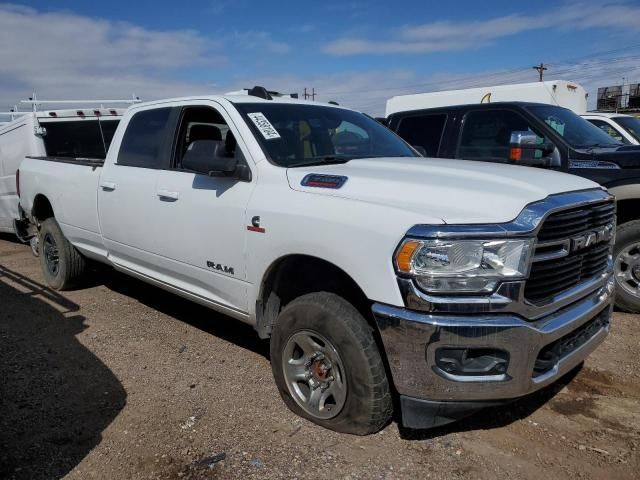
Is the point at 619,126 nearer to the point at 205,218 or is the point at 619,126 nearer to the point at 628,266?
the point at 628,266

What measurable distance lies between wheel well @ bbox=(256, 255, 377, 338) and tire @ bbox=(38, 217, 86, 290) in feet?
10.8

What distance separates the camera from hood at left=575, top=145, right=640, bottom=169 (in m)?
4.93

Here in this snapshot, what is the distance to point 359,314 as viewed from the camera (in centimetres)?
289

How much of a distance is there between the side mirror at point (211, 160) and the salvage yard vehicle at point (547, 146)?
2.60 meters

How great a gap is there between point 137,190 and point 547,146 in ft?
12.8

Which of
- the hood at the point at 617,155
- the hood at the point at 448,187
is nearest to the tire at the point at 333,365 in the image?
the hood at the point at 448,187

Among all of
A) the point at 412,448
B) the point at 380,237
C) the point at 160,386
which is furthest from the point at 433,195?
the point at 160,386

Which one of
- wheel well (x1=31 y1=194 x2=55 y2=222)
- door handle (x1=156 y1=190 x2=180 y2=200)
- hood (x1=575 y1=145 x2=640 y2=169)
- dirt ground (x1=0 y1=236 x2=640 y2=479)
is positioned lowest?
dirt ground (x1=0 y1=236 x2=640 y2=479)

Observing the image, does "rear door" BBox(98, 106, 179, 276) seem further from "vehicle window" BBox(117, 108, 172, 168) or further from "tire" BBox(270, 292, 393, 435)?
"tire" BBox(270, 292, 393, 435)

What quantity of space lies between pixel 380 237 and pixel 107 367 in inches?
103

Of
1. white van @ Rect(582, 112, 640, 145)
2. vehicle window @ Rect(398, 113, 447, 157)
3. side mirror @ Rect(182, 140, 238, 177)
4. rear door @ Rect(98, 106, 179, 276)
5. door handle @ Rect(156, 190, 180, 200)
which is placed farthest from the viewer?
white van @ Rect(582, 112, 640, 145)

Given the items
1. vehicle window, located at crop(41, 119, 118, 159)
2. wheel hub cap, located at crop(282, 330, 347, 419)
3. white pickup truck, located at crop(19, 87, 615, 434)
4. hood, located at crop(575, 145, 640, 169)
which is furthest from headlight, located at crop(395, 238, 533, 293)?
vehicle window, located at crop(41, 119, 118, 159)

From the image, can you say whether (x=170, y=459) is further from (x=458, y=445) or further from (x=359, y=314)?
(x=458, y=445)

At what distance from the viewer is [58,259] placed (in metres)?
6.02
